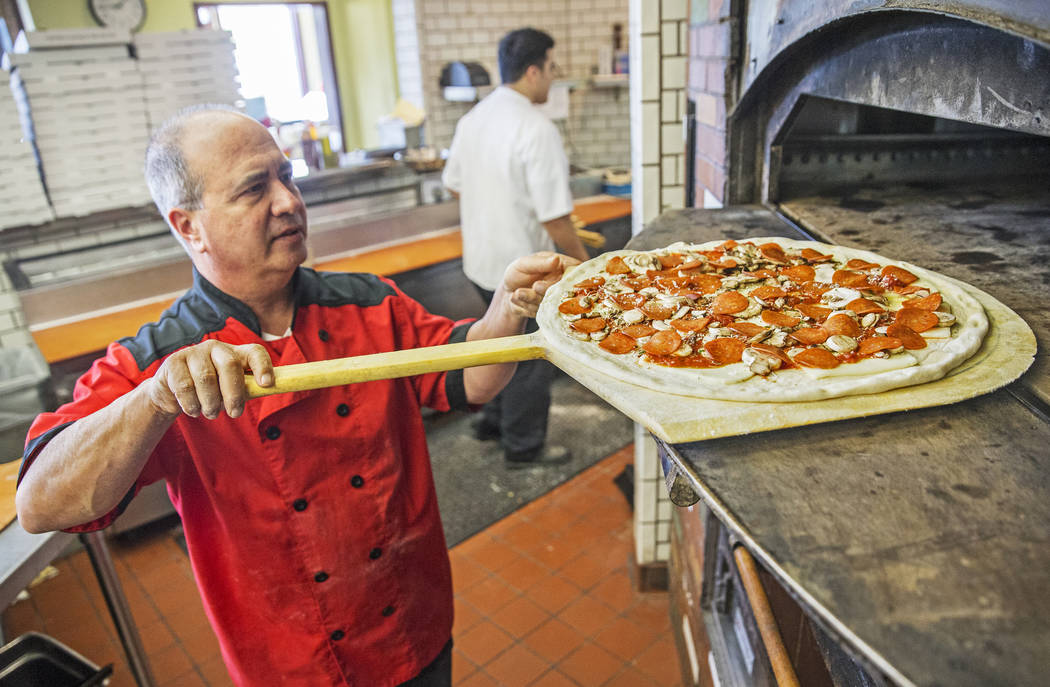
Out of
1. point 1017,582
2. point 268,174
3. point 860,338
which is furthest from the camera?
point 268,174

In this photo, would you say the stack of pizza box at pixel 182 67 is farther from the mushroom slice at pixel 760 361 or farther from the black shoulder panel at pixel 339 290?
the mushroom slice at pixel 760 361

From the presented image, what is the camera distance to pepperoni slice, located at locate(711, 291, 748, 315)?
1357mm

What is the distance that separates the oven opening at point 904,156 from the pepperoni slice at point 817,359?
994 mm

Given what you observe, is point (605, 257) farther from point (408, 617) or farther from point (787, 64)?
point (408, 617)

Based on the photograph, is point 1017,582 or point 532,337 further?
point 532,337

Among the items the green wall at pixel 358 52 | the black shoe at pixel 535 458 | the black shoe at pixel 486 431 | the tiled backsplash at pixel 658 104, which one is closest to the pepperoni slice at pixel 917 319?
the tiled backsplash at pixel 658 104

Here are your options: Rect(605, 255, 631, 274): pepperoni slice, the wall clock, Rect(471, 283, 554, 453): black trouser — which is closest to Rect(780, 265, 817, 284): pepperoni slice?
Rect(605, 255, 631, 274): pepperoni slice

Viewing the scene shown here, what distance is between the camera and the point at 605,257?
1728 millimetres

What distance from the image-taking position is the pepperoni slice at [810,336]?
121cm

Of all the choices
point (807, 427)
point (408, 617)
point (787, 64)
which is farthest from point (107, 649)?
point (787, 64)

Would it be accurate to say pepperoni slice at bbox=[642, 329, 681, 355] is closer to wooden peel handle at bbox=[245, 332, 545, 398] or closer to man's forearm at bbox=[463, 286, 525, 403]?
wooden peel handle at bbox=[245, 332, 545, 398]

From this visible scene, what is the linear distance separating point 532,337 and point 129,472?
29.2 inches

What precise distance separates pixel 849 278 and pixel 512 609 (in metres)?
2.02

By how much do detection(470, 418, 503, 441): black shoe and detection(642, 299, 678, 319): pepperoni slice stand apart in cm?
291
